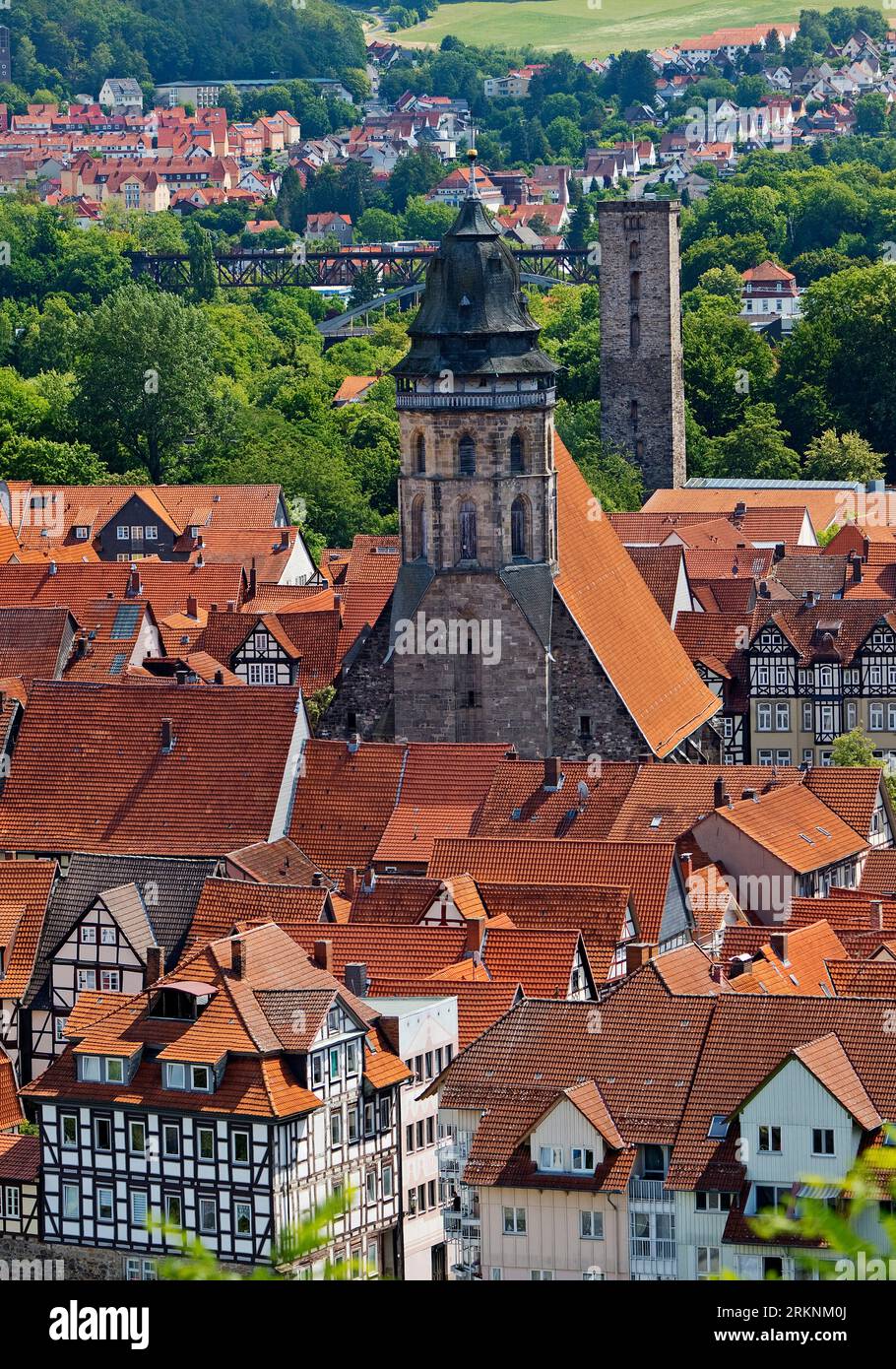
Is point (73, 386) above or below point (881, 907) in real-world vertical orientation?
above

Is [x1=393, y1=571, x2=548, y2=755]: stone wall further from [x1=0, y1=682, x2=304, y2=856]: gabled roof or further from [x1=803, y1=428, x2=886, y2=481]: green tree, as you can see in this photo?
[x1=803, y1=428, x2=886, y2=481]: green tree

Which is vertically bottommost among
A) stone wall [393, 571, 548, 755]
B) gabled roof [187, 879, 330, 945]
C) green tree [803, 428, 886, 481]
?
gabled roof [187, 879, 330, 945]

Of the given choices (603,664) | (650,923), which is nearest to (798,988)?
(650,923)

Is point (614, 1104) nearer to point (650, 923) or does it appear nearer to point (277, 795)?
point (650, 923)

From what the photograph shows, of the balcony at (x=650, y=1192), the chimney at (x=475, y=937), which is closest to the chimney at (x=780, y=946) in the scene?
the chimney at (x=475, y=937)

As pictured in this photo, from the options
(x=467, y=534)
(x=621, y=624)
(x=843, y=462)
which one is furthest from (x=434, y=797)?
(x=843, y=462)

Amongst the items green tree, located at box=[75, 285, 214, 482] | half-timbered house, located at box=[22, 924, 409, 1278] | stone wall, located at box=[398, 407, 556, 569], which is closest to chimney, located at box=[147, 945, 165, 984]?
half-timbered house, located at box=[22, 924, 409, 1278]

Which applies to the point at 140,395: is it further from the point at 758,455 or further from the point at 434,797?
the point at 434,797
